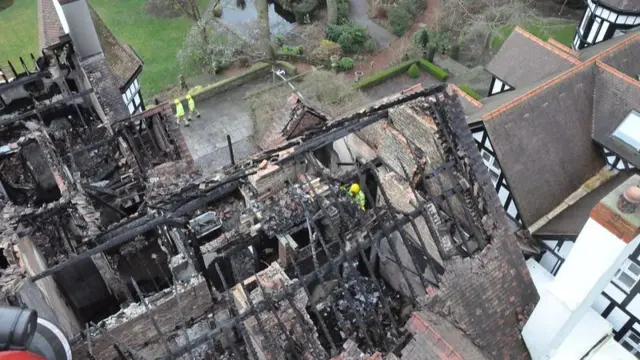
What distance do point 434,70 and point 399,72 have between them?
1.94 m

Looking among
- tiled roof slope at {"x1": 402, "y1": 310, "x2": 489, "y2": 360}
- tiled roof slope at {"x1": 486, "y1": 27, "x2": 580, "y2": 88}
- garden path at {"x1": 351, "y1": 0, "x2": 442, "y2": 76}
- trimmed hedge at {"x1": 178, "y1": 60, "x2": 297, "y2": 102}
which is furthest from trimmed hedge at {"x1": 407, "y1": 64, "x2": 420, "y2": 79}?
tiled roof slope at {"x1": 402, "y1": 310, "x2": 489, "y2": 360}

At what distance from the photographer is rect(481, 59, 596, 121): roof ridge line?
16.9m

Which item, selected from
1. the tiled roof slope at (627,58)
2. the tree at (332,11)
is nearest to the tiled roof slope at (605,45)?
the tiled roof slope at (627,58)

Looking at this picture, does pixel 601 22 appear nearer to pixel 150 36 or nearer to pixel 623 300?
pixel 623 300

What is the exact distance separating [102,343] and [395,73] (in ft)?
72.9

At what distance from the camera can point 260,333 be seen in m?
10.2

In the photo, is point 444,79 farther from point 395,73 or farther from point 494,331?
point 494,331

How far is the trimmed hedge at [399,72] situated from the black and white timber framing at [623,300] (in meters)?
13.7

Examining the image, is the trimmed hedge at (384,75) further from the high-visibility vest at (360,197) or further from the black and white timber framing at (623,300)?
the high-visibility vest at (360,197)

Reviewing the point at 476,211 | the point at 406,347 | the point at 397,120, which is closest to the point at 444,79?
the point at 397,120

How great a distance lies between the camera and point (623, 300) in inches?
606

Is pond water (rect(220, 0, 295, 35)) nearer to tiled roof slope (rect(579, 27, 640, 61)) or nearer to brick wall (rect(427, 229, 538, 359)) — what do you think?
tiled roof slope (rect(579, 27, 640, 61))

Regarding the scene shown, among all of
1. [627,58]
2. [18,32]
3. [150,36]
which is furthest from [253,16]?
[627,58]

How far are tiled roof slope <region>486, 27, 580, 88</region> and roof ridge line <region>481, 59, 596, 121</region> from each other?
47.0 inches
